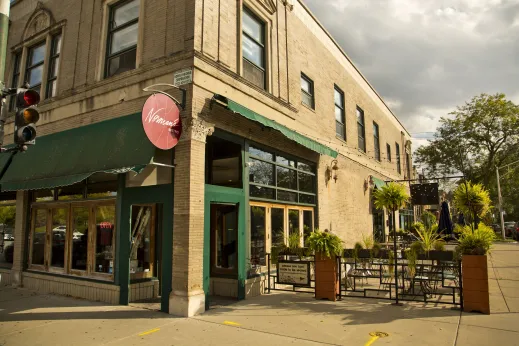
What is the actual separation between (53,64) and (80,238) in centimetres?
598

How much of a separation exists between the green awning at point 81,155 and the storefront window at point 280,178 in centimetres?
314

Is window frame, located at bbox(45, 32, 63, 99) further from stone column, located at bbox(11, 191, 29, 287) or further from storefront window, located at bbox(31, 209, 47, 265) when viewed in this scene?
storefront window, located at bbox(31, 209, 47, 265)

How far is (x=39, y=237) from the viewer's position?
34.9 ft

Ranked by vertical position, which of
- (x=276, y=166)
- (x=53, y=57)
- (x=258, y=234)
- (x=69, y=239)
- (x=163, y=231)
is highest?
(x=53, y=57)

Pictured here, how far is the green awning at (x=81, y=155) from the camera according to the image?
7637 millimetres

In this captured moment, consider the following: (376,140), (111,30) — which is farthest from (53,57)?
(376,140)

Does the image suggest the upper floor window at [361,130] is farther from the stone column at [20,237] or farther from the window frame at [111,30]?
the stone column at [20,237]

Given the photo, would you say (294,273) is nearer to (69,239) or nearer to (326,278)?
(326,278)

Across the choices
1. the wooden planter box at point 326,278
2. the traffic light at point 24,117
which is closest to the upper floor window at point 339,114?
the wooden planter box at point 326,278

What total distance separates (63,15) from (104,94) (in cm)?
420

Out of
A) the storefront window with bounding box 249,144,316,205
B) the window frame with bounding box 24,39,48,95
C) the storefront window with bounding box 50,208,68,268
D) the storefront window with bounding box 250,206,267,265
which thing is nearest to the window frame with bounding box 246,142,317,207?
the storefront window with bounding box 249,144,316,205

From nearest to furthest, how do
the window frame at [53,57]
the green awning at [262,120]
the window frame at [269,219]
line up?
the green awning at [262,120], the window frame at [269,219], the window frame at [53,57]

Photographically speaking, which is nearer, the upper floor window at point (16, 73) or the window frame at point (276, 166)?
the window frame at point (276, 166)

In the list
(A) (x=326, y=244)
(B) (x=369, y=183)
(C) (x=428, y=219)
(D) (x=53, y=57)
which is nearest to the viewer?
(A) (x=326, y=244)
